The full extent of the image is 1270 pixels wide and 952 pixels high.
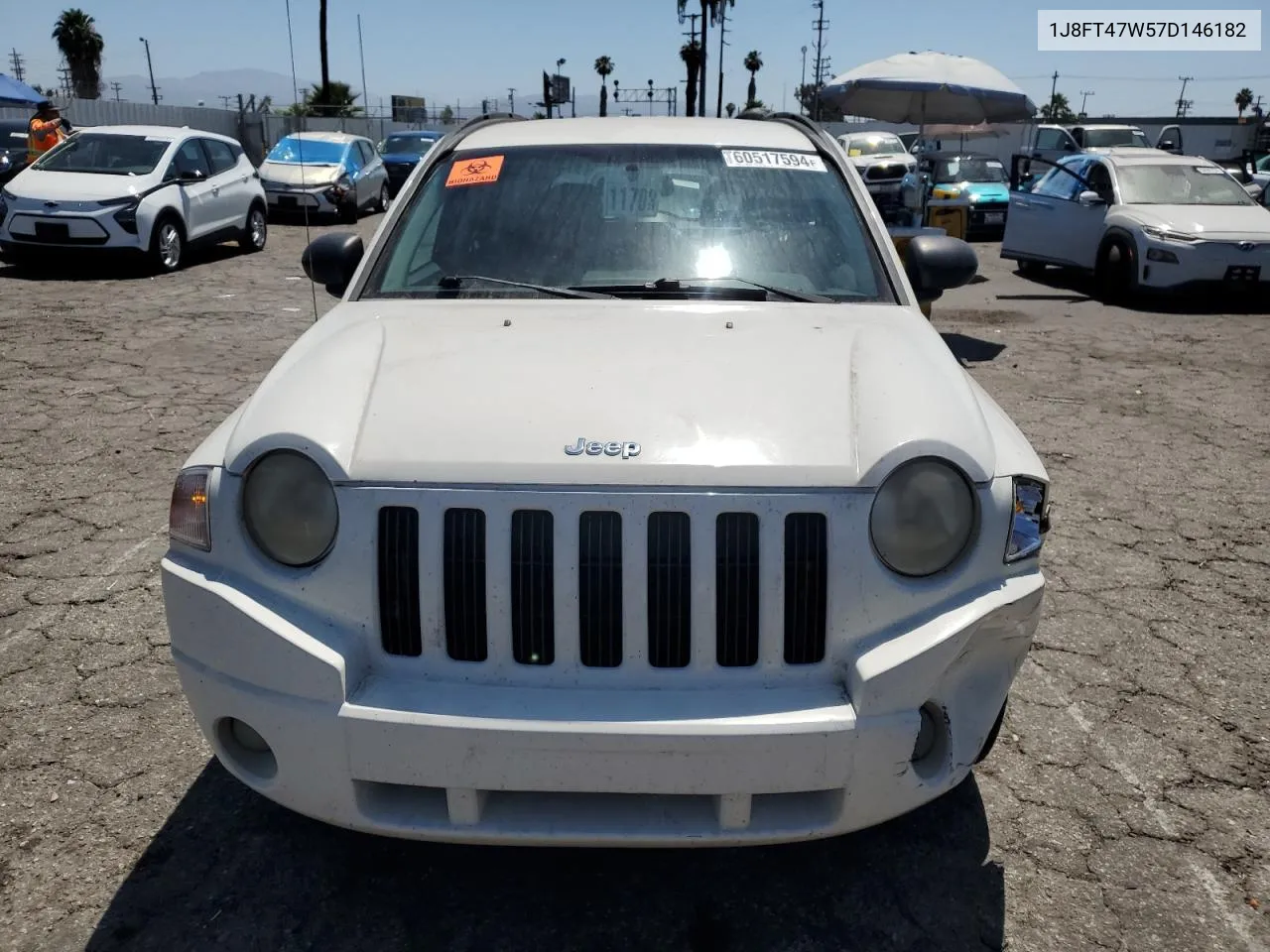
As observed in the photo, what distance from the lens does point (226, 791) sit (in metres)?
2.97

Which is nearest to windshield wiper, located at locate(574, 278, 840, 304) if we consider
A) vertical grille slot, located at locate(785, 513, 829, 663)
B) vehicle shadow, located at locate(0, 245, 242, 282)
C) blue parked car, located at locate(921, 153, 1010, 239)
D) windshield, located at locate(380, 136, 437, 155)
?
vertical grille slot, located at locate(785, 513, 829, 663)

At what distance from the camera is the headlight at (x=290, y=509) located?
7.52 ft

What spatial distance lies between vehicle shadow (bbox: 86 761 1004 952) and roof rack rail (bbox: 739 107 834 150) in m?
2.46

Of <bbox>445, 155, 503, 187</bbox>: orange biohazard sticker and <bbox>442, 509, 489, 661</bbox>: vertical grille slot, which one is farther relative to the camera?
<bbox>445, 155, 503, 187</bbox>: orange biohazard sticker

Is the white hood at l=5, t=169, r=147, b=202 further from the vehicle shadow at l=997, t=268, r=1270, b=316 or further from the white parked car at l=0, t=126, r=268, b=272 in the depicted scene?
the vehicle shadow at l=997, t=268, r=1270, b=316

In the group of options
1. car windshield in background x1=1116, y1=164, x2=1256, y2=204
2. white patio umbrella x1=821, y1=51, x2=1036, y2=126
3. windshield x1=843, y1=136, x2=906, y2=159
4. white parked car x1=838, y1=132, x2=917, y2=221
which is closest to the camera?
car windshield in background x1=1116, y1=164, x2=1256, y2=204

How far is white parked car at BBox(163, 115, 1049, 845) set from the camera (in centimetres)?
217

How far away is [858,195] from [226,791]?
2680 millimetres

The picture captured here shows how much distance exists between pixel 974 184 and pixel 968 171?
1.60ft

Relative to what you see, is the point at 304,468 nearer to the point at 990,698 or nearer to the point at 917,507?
the point at 917,507

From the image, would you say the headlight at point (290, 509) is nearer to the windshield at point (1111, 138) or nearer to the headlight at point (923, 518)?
the headlight at point (923, 518)

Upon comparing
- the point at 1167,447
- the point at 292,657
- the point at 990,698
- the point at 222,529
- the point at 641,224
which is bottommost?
the point at 1167,447

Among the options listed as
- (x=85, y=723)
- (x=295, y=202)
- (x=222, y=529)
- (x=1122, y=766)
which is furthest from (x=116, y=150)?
(x=1122, y=766)

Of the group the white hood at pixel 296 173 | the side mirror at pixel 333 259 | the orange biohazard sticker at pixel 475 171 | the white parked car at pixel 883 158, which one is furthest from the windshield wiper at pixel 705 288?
the white hood at pixel 296 173
